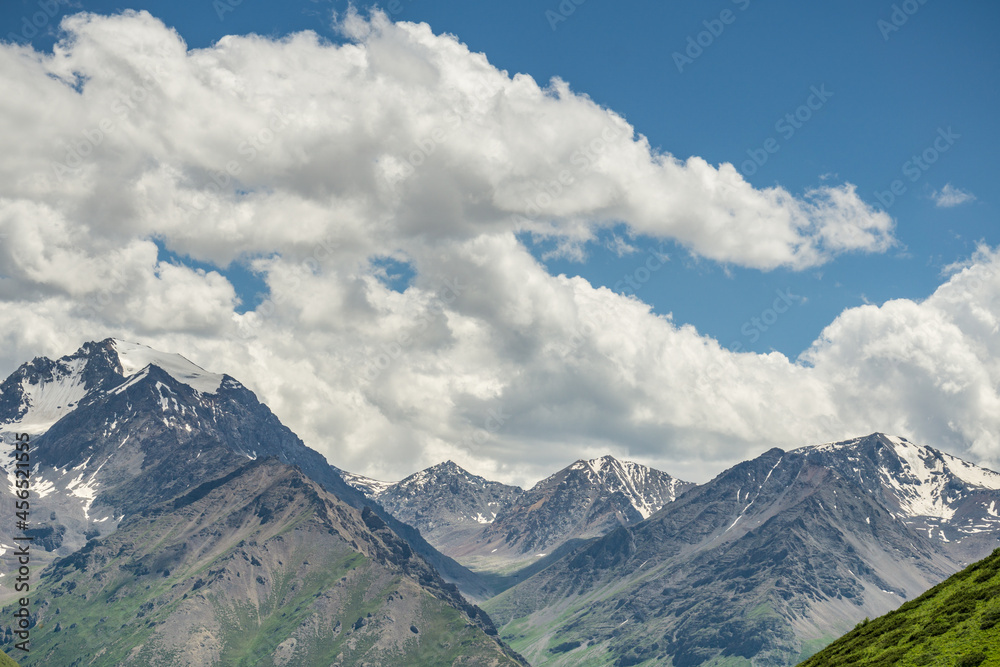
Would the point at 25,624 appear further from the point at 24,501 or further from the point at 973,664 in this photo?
the point at 973,664

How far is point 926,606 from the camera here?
92.4 m

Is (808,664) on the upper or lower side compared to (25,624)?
lower

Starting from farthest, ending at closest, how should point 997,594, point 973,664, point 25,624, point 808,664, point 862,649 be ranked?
point 25,624 → point 808,664 → point 862,649 → point 997,594 → point 973,664

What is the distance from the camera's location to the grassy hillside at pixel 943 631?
246 ft

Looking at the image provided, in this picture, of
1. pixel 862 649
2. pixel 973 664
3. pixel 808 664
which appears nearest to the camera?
pixel 973 664

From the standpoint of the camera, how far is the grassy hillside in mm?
74938

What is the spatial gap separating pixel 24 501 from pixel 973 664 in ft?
619

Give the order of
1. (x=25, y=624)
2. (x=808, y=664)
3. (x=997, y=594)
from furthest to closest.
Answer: (x=25, y=624)
(x=808, y=664)
(x=997, y=594)

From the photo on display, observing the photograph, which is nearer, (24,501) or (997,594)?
(997,594)

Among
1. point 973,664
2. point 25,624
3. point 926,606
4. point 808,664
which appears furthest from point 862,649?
point 25,624

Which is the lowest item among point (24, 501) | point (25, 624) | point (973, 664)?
point (973, 664)

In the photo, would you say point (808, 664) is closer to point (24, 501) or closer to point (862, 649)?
point (862, 649)

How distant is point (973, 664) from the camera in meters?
72.1

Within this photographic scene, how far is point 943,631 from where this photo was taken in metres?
81.2
